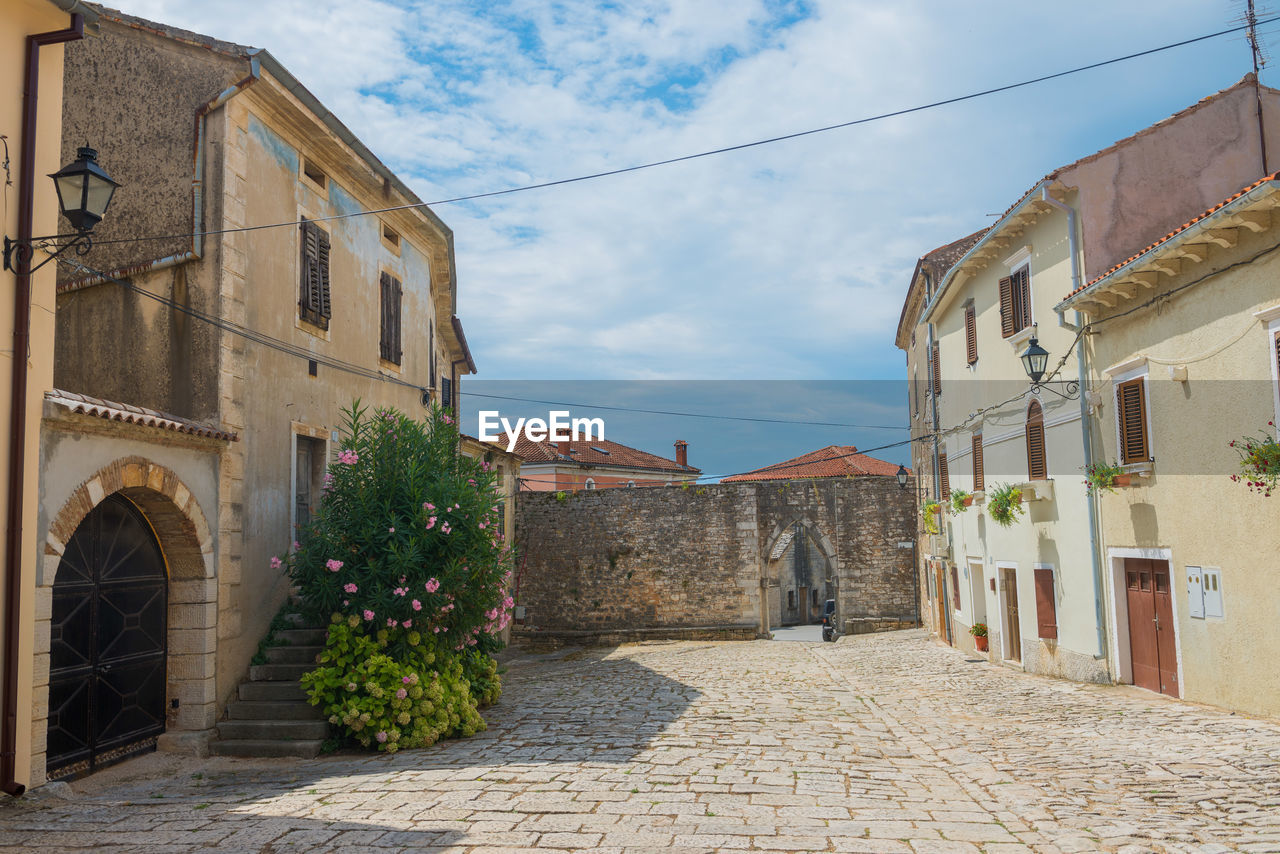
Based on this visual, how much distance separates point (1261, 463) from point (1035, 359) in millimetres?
4366

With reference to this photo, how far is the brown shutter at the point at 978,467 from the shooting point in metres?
17.4

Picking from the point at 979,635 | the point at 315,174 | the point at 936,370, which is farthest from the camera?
the point at 936,370

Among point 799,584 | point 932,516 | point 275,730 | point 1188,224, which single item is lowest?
point 799,584

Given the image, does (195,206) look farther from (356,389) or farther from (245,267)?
(356,389)

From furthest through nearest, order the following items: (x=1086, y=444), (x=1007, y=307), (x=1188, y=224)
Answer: (x=1007, y=307) → (x=1086, y=444) → (x=1188, y=224)

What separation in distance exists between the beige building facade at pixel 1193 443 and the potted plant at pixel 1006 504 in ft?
7.34

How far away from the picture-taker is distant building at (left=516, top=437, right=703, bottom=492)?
4466 cm

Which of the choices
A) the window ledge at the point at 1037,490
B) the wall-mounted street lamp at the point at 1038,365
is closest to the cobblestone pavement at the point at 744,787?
the window ledge at the point at 1037,490

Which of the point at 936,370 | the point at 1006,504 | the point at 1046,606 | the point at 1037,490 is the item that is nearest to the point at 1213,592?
the point at 1037,490

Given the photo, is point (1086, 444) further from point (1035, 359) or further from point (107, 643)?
point (107, 643)

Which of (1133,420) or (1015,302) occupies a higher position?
(1015,302)

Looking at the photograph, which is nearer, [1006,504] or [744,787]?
[744,787]

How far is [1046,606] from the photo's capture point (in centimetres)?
1434

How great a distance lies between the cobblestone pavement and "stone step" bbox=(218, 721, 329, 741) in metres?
0.36
